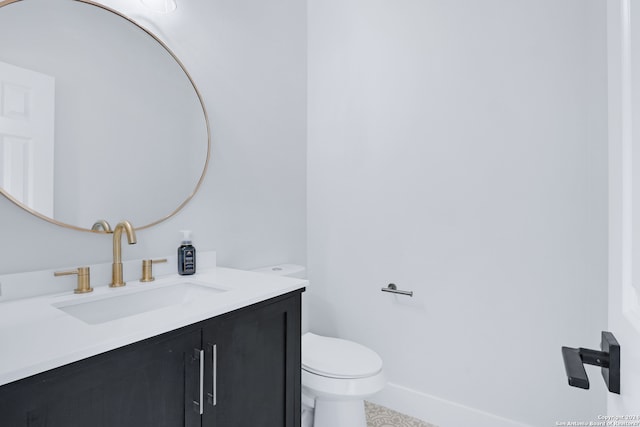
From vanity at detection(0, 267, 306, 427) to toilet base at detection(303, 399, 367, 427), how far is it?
25 centimetres

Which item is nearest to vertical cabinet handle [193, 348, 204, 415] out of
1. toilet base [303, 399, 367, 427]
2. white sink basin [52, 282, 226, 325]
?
white sink basin [52, 282, 226, 325]

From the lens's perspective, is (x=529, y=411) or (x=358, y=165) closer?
(x=529, y=411)

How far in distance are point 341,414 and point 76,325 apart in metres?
1.09

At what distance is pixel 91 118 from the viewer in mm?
1195

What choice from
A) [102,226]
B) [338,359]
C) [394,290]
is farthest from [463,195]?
[102,226]

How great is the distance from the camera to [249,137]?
5.89ft

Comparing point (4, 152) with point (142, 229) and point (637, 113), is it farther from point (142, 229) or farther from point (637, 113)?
point (637, 113)

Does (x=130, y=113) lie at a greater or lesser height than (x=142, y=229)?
greater

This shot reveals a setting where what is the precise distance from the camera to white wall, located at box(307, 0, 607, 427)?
4.63 ft

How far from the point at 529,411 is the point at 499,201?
939 mm

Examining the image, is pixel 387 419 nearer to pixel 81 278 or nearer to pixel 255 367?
pixel 255 367

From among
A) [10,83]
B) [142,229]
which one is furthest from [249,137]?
[10,83]

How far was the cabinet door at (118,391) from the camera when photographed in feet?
2.06

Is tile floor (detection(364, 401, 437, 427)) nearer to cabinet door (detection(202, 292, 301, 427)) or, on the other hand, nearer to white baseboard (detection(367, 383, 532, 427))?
white baseboard (detection(367, 383, 532, 427))
